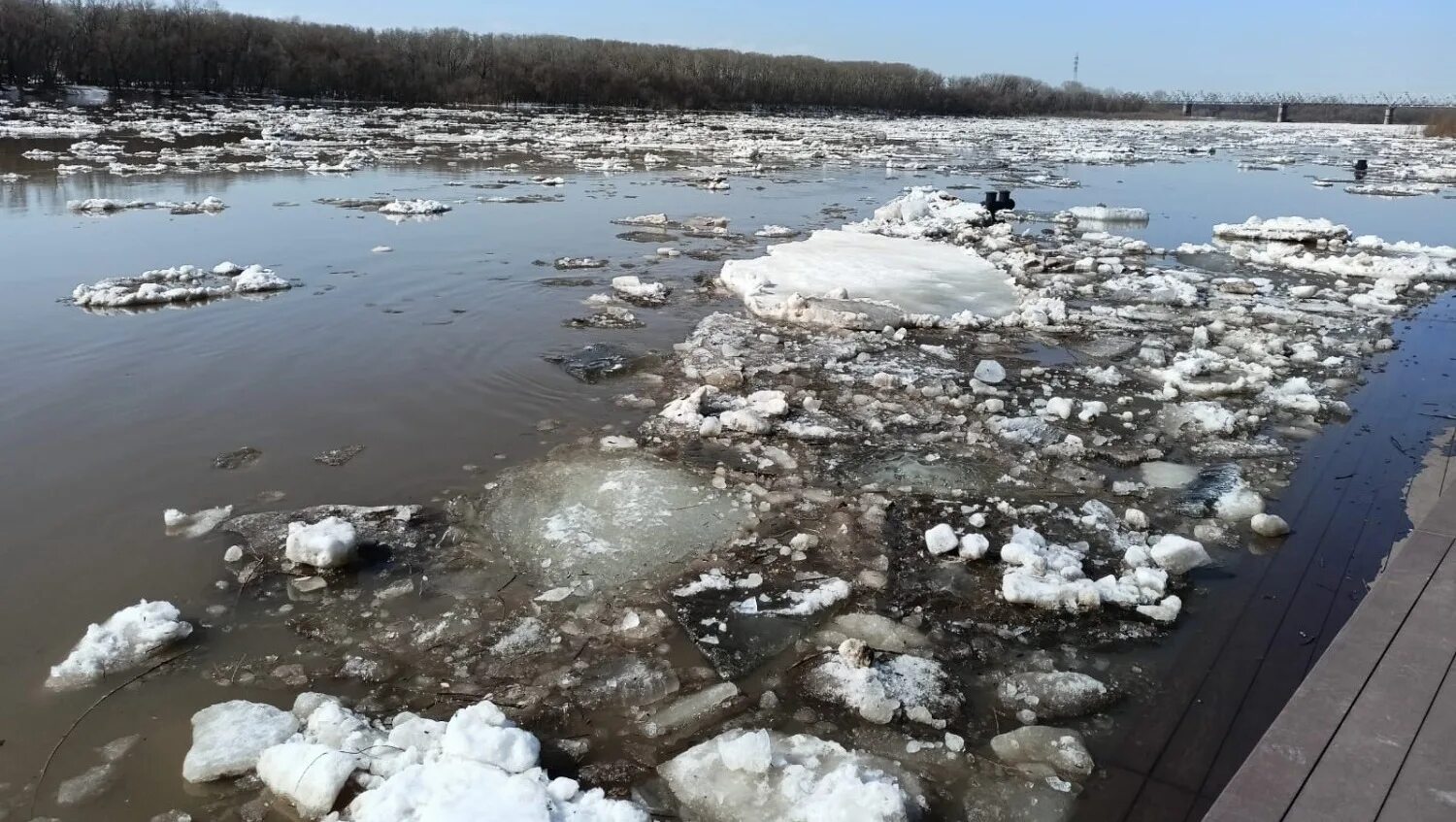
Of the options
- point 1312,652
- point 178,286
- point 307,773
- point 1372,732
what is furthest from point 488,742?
point 178,286

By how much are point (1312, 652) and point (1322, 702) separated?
938mm

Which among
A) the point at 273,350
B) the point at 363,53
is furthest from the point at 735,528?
the point at 363,53

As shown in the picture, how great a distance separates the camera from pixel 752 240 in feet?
41.1

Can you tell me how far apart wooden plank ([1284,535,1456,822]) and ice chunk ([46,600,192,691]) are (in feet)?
12.5

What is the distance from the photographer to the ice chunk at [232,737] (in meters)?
2.65

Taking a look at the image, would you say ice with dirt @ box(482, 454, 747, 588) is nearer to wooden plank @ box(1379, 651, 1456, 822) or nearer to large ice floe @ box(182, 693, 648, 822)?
large ice floe @ box(182, 693, 648, 822)

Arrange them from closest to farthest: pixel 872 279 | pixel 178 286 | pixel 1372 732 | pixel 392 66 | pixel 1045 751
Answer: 1. pixel 1372 732
2. pixel 1045 751
3. pixel 178 286
4. pixel 872 279
5. pixel 392 66

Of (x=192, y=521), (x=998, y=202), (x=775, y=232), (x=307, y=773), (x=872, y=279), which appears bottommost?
(x=307, y=773)

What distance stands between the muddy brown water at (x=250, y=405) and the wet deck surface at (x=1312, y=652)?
0.04 metres

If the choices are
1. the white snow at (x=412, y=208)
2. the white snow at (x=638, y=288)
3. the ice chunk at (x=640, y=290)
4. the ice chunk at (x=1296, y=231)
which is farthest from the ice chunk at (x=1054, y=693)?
the ice chunk at (x=1296, y=231)

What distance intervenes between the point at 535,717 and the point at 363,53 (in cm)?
6381

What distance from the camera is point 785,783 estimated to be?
2.62 m

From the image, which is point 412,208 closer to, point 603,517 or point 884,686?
point 603,517

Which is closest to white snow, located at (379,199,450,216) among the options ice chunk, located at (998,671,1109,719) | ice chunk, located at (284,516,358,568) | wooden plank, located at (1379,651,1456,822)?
ice chunk, located at (284,516,358,568)
